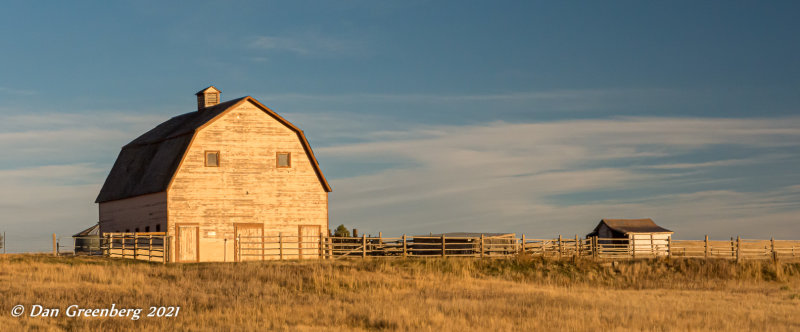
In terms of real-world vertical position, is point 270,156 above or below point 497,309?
above

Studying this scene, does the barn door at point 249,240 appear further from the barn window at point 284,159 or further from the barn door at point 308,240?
the barn window at point 284,159

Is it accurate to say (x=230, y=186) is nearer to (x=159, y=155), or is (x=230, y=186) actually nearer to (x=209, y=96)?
(x=159, y=155)

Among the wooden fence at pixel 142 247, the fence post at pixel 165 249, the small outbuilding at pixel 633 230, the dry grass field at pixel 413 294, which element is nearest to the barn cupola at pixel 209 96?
the wooden fence at pixel 142 247

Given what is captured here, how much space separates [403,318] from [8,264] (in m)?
21.2

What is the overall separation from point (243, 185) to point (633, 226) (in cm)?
4273

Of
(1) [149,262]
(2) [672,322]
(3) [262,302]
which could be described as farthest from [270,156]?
(2) [672,322]

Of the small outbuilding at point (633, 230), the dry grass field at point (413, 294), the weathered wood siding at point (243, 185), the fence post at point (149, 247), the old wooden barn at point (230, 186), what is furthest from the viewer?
the small outbuilding at point (633, 230)

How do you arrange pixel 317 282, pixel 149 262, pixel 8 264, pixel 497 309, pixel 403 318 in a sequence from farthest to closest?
1. pixel 149 262
2. pixel 8 264
3. pixel 317 282
4. pixel 497 309
5. pixel 403 318

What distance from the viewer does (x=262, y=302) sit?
85.9 feet

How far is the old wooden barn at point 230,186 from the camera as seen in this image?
42.5m

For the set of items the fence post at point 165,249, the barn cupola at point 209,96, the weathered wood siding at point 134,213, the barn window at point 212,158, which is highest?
the barn cupola at point 209,96

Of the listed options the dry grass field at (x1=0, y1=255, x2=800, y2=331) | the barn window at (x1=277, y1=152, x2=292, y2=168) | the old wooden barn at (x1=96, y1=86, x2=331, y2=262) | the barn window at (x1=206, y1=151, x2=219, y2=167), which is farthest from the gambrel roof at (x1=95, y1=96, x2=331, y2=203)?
the dry grass field at (x1=0, y1=255, x2=800, y2=331)

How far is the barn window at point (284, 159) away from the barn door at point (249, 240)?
3.32 m

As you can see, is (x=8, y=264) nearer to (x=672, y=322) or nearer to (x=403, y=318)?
(x=403, y=318)
